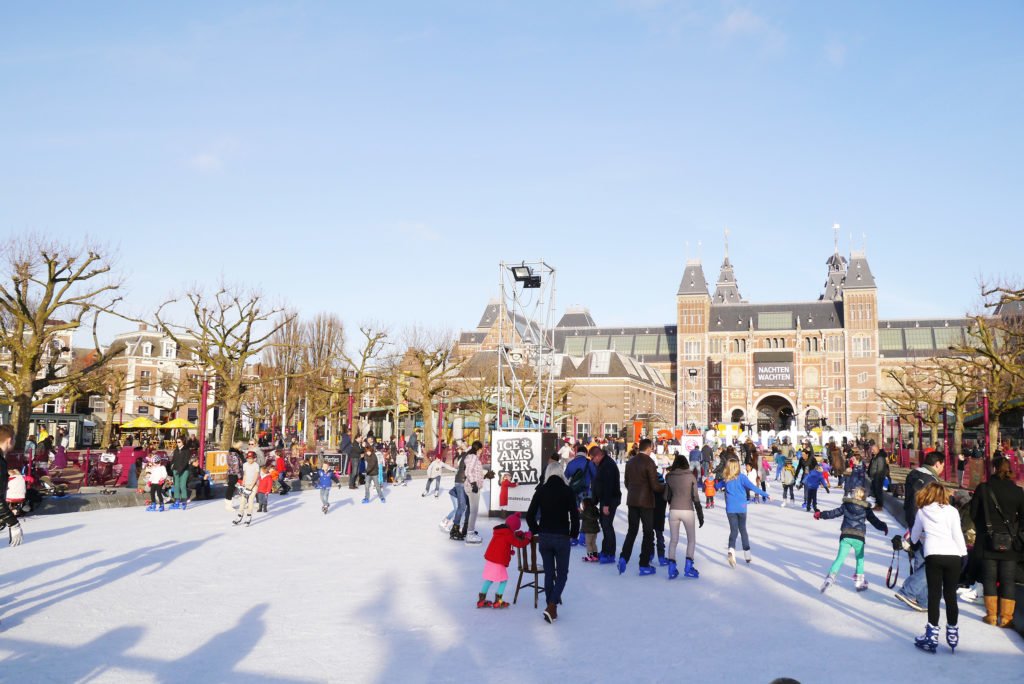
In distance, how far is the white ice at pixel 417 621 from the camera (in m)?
6.28

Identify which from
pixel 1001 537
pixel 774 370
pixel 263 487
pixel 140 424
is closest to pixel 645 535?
pixel 1001 537

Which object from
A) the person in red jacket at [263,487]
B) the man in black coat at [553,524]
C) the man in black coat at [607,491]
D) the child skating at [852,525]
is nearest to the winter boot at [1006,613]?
the child skating at [852,525]

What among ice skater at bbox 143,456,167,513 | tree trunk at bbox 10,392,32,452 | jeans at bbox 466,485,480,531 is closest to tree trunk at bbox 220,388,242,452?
tree trunk at bbox 10,392,32,452

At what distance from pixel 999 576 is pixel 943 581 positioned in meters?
1.27

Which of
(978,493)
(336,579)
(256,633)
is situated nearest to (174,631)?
(256,633)

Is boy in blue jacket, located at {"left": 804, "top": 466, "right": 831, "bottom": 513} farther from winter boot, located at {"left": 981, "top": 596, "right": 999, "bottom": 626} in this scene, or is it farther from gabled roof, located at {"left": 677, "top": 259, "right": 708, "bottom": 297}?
gabled roof, located at {"left": 677, "top": 259, "right": 708, "bottom": 297}

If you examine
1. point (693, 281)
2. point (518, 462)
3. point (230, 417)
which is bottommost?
point (518, 462)

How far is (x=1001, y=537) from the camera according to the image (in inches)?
283

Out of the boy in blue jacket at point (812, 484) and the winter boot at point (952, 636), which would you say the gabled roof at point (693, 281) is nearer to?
the boy in blue jacket at point (812, 484)

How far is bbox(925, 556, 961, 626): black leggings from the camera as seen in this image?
6.75 metres

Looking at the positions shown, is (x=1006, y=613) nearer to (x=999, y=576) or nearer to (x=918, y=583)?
(x=999, y=576)

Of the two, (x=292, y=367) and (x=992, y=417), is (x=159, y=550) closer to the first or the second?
(x=992, y=417)

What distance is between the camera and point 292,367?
5125cm

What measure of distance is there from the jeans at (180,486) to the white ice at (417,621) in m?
5.40
